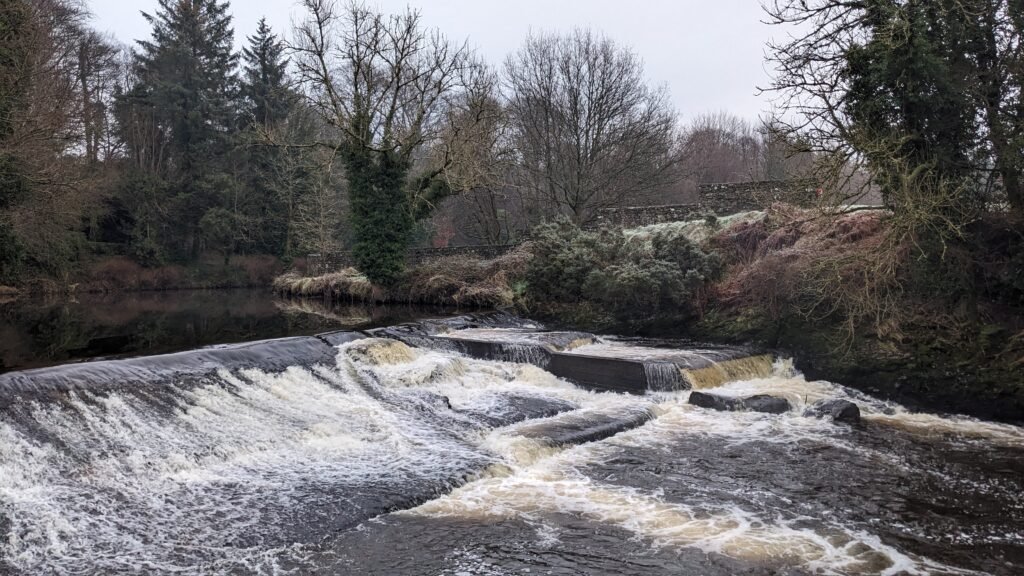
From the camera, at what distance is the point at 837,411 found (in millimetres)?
8992

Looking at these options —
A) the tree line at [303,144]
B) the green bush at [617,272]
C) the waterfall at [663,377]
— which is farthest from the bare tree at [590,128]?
the waterfall at [663,377]

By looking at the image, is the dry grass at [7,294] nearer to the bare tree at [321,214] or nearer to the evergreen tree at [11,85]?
the evergreen tree at [11,85]

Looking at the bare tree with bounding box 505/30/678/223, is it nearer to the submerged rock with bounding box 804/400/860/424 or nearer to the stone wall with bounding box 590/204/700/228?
the stone wall with bounding box 590/204/700/228

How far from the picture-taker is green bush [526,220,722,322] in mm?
14641

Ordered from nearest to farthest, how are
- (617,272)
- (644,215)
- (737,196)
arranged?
(617,272)
(737,196)
(644,215)

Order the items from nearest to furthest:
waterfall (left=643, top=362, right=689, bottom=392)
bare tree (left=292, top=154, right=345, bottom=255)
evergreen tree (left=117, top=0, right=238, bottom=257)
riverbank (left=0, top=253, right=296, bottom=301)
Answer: waterfall (left=643, top=362, right=689, bottom=392), riverbank (left=0, top=253, right=296, bottom=301), bare tree (left=292, top=154, right=345, bottom=255), evergreen tree (left=117, top=0, right=238, bottom=257)

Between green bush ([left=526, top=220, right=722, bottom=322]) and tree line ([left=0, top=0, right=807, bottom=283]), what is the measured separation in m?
3.23

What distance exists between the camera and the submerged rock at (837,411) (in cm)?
893

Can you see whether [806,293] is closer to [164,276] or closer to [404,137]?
[404,137]

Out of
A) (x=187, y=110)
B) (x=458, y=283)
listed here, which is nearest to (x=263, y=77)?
(x=187, y=110)

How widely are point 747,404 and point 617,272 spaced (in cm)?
621

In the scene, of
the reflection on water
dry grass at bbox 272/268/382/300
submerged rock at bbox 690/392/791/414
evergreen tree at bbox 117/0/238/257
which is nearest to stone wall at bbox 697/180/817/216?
the reflection on water

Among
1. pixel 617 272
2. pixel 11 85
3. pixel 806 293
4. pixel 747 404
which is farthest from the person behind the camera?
pixel 617 272

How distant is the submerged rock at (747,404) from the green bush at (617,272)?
5.16 meters
